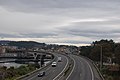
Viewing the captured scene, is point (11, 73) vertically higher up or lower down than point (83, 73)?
higher up

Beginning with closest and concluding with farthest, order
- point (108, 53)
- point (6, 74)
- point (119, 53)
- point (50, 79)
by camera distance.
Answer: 1. point (50, 79)
2. point (6, 74)
3. point (119, 53)
4. point (108, 53)

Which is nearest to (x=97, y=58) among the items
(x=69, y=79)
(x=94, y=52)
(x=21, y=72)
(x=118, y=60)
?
(x=94, y=52)

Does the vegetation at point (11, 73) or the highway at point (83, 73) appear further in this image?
the highway at point (83, 73)

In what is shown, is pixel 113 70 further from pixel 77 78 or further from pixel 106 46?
pixel 106 46

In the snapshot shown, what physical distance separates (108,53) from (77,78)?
6685cm

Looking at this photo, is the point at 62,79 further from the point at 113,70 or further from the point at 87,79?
the point at 113,70

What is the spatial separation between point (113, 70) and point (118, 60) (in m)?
15.5

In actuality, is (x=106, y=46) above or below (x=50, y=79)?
above

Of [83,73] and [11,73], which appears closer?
[11,73]

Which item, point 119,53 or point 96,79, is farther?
point 119,53

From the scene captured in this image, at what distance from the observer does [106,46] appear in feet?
420

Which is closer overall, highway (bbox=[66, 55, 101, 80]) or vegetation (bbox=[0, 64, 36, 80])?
vegetation (bbox=[0, 64, 36, 80])

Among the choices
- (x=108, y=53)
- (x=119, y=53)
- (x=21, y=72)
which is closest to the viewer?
(x=21, y=72)

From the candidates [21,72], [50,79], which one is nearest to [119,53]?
[21,72]
